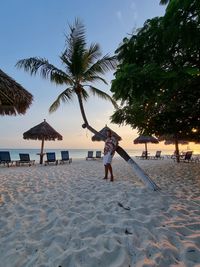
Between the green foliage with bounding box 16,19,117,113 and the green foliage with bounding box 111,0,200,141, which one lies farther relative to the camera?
the green foliage with bounding box 16,19,117,113

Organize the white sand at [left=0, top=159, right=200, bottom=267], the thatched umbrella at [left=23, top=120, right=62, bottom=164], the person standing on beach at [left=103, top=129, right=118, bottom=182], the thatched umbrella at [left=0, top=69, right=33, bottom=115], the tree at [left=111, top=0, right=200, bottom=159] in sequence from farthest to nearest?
the thatched umbrella at [left=23, top=120, right=62, bottom=164] → the person standing on beach at [left=103, top=129, right=118, bottom=182] → the thatched umbrella at [left=0, top=69, right=33, bottom=115] → the tree at [left=111, top=0, right=200, bottom=159] → the white sand at [left=0, top=159, right=200, bottom=267]

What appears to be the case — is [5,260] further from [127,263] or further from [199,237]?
[199,237]

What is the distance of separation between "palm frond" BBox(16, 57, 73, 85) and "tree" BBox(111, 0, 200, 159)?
3595 mm

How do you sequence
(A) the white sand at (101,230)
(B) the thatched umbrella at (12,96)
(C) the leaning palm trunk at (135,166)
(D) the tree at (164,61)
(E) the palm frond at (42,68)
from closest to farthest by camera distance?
(A) the white sand at (101,230), (D) the tree at (164,61), (B) the thatched umbrella at (12,96), (C) the leaning palm trunk at (135,166), (E) the palm frond at (42,68)

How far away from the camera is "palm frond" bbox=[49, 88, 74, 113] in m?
9.45

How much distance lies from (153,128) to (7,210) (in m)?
6.91

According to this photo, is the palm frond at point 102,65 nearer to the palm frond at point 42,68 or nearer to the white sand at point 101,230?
the palm frond at point 42,68

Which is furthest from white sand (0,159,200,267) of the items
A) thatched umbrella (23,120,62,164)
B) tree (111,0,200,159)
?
thatched umbrella (23,120,62,164)

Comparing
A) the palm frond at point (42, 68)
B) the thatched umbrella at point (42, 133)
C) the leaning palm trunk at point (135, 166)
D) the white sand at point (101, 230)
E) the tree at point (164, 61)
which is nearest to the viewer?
the white sand at point (101, 230)

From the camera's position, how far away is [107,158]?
7789 millimetres

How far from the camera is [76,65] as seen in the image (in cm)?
889

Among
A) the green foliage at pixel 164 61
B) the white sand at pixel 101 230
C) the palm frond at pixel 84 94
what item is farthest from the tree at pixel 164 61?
the palm frond at pixel 84 94

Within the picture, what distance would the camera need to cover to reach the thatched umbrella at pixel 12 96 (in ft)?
18.0

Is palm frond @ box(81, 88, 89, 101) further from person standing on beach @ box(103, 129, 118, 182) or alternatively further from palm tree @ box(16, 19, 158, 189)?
person standing on beach @ box(103, 129, 118, 182)
